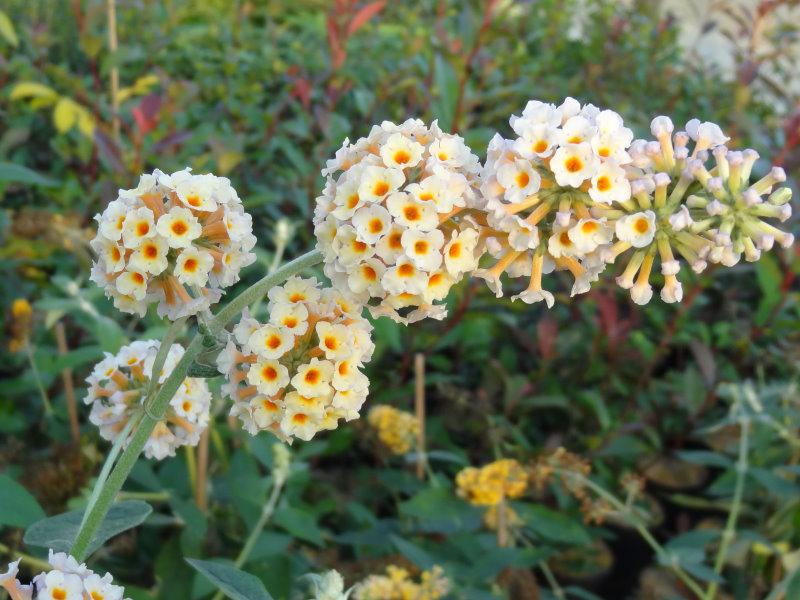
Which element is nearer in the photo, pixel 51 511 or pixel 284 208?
pixel 51 511

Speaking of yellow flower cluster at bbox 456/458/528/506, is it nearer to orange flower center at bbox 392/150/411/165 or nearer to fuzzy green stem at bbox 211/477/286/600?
fuzzy green stem at bbox 211/477/286/600

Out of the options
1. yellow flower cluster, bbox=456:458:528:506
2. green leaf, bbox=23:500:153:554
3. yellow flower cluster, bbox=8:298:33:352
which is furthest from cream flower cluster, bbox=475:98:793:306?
yellow flower cluster, bbox=8:298:33:352

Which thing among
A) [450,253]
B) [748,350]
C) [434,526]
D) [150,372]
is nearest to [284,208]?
[434,526]

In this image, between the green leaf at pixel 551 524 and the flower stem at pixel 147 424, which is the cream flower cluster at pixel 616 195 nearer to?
the flower stem at pixel 147 424

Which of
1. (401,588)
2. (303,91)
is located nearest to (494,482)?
(401,588)

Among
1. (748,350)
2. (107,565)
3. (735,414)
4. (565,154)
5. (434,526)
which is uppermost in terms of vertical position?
(748,350)

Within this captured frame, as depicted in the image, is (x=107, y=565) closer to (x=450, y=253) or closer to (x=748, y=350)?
(x=450, y=253)

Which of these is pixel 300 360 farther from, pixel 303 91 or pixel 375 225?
pixel 303 91
